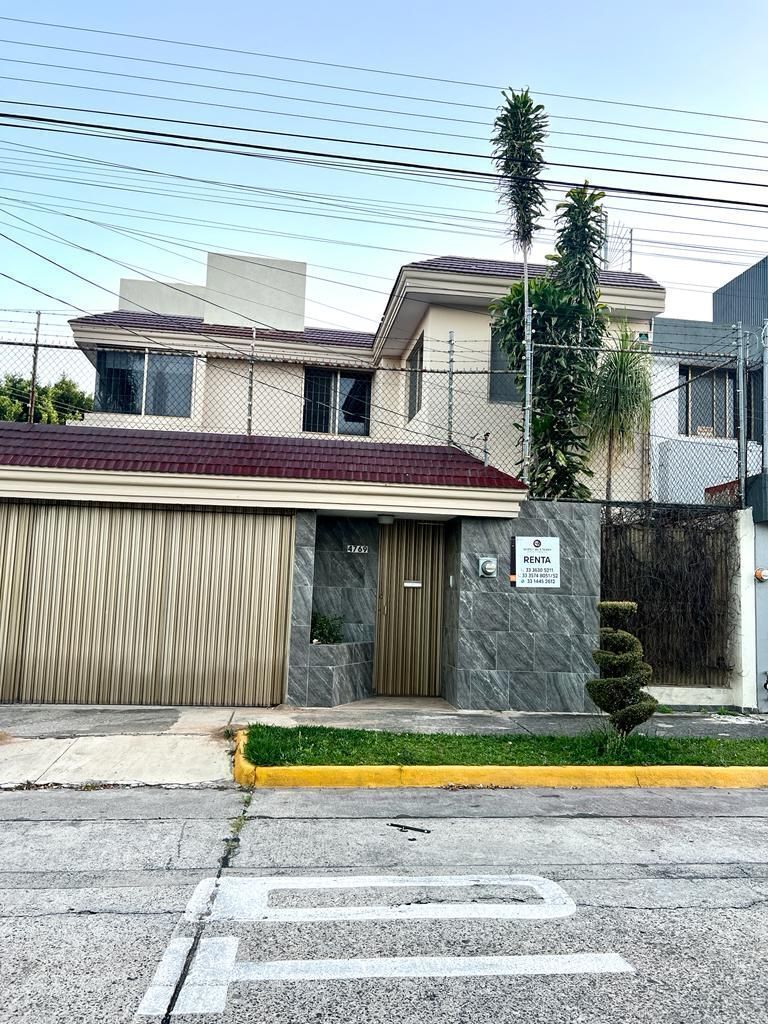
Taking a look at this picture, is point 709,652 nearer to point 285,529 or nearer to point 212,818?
point 285,529

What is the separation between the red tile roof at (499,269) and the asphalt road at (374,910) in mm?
11074

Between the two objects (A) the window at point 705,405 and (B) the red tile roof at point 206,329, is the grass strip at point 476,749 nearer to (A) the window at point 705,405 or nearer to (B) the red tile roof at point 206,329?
(A) the window at point 705,405

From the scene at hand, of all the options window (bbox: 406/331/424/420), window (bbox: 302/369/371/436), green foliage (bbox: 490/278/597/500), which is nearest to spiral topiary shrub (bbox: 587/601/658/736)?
green foliage (bbox: 490/278/597/500)

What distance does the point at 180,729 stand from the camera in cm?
870

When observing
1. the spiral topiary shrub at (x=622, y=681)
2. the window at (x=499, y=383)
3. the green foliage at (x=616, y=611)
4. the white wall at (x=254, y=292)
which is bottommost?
the spiral topiary shrub at (x=622, y=681)

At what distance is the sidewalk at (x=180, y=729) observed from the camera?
7.11 m

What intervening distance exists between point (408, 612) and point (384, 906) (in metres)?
7.14

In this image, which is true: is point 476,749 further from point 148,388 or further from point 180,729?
point 148,388

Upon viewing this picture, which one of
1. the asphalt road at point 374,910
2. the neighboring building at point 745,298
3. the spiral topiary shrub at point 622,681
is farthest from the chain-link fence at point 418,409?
the neighboring building at point 745,298

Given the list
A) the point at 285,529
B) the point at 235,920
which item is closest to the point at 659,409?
the point at 285,529

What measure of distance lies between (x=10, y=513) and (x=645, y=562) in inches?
327

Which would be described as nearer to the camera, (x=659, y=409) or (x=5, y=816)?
(x=5, y=816)

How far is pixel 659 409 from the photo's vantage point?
16.1 metres

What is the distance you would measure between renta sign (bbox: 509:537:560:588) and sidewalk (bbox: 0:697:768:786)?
5.50 feet
